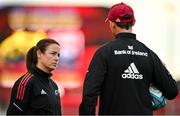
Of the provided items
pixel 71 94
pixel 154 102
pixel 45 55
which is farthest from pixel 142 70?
pixel 71 94

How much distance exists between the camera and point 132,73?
13.4 ft

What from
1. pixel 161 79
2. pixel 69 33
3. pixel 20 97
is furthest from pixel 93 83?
pixel 69 33

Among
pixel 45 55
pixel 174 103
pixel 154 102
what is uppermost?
pixel 45 55

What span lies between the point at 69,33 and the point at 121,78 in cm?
767

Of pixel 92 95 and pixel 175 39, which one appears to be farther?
pixel 175 39

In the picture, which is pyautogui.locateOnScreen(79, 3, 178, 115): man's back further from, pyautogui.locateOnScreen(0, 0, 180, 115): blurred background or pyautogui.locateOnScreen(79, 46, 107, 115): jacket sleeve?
pyautogui.locateOnScreen(0, 0, 180, 115): blurred background

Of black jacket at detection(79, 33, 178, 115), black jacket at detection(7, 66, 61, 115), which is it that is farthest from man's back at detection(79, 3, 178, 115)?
black jacket at detection(7, 66, 61, 115)

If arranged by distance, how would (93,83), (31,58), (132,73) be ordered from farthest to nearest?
(31,58) < (132,73) < (93,83)

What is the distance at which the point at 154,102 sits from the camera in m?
4.24

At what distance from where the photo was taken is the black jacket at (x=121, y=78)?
4.01 meters

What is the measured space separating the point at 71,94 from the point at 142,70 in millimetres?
7276

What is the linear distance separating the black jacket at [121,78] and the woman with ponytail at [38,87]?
432mm

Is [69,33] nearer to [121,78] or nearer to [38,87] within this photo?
[38,87]

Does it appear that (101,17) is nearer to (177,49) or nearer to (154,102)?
(177,49)
